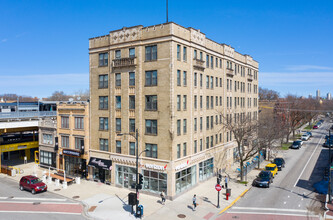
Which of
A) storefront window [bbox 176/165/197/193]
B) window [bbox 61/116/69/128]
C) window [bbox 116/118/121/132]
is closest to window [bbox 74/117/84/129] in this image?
window [bbox 61/116/69/128]

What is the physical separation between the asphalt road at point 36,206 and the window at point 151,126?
10866 millimetres

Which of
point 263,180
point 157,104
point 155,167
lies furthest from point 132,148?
point 263,180

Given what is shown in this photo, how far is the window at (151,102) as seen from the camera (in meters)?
29.0

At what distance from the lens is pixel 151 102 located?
2920cm

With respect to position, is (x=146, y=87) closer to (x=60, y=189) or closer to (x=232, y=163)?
(x=60, y=189)

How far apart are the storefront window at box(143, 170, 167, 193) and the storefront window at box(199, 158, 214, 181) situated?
7.21 metres

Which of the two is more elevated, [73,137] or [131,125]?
[131,125]

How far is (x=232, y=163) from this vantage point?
43969mm

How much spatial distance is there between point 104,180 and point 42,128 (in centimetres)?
1647

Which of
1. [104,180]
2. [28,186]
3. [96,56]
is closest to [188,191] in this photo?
[104,180]

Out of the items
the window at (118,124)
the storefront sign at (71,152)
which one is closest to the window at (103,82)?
the window at (118,124)

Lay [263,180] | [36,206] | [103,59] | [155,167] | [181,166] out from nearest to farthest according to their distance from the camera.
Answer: [36,206], [155,167], [181,166], [263,180], [103,59]

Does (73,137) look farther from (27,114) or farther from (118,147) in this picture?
(27,114)

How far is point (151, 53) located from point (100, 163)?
53.0 feet
